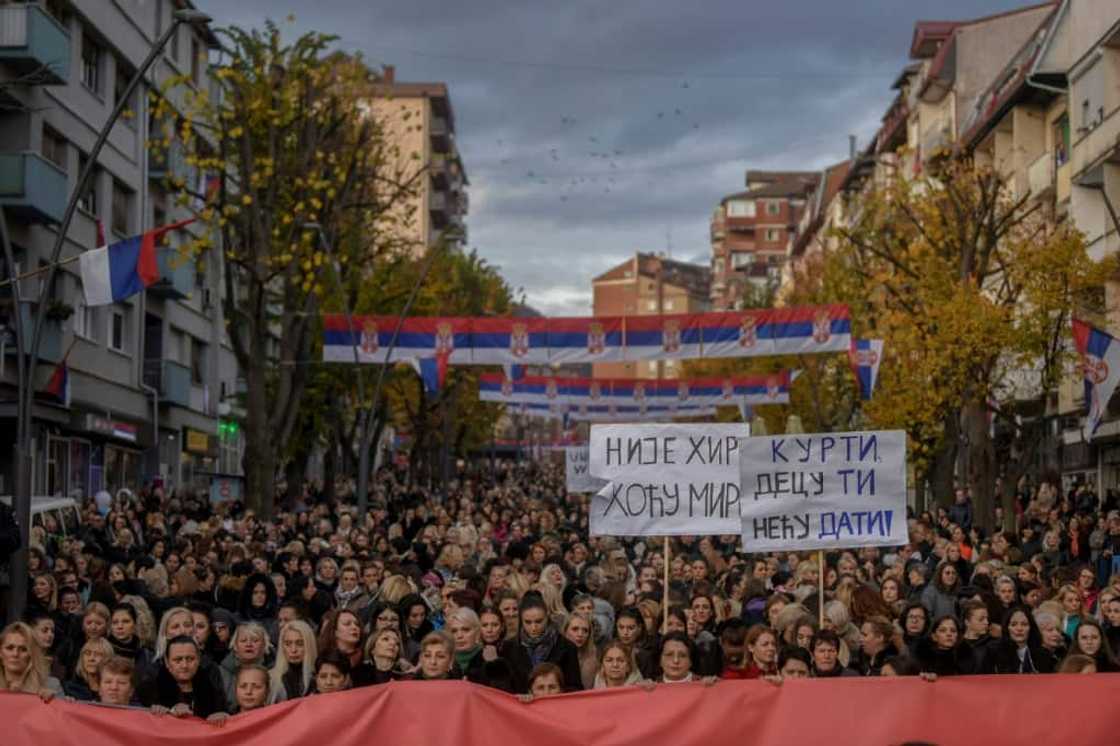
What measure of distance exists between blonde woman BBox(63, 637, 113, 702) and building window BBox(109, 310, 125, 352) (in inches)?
1390

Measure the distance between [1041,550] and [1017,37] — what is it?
151ft

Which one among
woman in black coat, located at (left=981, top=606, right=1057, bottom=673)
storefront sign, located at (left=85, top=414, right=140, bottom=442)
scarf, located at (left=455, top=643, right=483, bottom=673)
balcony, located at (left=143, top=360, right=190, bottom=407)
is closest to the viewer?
scarf, located at (left=455, top=643, right=483, bottom=673)

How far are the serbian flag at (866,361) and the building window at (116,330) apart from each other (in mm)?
17341

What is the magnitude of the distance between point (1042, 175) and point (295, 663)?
43.1 meters

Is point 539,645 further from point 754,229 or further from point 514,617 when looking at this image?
point 754,229

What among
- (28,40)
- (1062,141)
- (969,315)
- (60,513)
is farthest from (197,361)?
(60,513)

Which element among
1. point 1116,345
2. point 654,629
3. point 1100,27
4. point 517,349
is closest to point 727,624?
point 654,629

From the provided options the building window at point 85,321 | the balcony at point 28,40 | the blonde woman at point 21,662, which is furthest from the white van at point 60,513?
the building window at point 85,321

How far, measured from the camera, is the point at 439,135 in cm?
12481

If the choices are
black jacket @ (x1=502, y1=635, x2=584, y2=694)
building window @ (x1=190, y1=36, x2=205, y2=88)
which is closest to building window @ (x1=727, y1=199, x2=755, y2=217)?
building window @ (x1=190, y1=36, x2=205, y2=88)

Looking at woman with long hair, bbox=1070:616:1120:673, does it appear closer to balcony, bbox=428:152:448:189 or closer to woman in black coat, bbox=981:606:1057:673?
woman in black coat, bbox=981:606:1057:673

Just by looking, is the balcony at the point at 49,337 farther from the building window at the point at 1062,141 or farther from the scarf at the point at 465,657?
the scarf at the point at 465,657

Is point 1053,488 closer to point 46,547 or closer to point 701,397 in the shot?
point 46,547

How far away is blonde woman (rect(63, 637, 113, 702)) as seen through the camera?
11.2 meters
